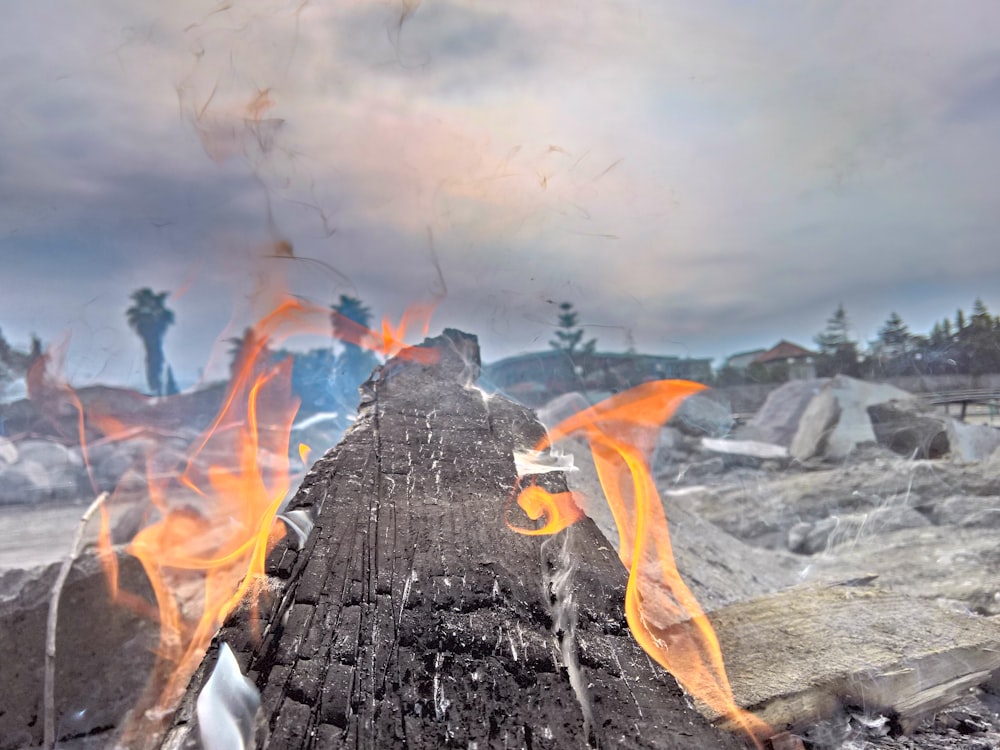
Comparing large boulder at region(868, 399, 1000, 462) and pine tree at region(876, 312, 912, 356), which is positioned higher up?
pine tree at region(876, 312, 912, 356)

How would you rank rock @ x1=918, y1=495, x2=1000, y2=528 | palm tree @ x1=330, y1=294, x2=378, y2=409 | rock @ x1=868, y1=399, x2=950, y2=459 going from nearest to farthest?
palm tree @ x1=330, y1=294, x2=378, y2=409 < rock @ x1=918, y1=495, x2=1000, y2=528 < rock @ x1=868, y1=399, x2=950, y2=459

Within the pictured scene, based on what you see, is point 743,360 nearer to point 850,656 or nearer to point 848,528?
point 848,528

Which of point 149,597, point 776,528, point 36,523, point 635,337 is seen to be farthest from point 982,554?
point 36,523

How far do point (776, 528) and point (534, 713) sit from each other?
13.7ft

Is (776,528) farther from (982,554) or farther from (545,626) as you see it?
(545,626)

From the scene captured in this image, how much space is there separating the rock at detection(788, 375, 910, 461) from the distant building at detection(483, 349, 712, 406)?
5.54 feet

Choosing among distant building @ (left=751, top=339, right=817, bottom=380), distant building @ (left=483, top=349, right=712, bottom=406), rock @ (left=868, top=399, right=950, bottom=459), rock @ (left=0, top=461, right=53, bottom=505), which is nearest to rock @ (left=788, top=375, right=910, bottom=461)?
rock @ (left=868, top=399, right=950, bottom=459)

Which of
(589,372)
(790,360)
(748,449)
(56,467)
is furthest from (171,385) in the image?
(790,360)

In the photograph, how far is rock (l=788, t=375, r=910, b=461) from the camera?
6.87 metres

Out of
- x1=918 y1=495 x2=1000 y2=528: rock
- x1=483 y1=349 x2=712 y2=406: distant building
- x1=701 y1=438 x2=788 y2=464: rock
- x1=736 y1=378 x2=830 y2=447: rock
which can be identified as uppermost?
x1=483 y1=349 x2=712 y2=406: distant building

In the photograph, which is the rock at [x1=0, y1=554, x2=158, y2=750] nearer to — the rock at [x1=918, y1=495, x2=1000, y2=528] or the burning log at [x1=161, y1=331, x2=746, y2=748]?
the burning log at [x1=161, y1=331, x2=746, y2=748]

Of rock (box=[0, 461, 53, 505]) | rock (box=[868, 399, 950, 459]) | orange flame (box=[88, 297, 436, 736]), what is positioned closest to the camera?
orange flame (box=[88, 297, 436, 736])

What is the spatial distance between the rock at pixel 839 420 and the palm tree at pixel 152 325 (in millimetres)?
7914

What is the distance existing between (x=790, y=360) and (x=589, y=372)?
157 inches
